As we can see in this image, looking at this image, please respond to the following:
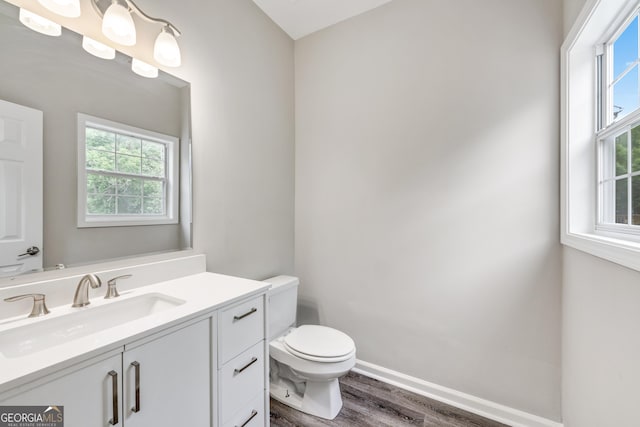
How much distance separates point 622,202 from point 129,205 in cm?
217

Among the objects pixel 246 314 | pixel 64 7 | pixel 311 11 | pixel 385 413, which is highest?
pixel 311 11

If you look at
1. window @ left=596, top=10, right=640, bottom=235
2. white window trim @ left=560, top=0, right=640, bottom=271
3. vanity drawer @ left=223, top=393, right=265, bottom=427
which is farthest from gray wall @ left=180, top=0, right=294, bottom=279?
window @ left=596, top=10, right=640, bottom=235

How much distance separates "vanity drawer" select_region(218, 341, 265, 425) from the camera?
1.07 m

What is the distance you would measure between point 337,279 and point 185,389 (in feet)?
4.41

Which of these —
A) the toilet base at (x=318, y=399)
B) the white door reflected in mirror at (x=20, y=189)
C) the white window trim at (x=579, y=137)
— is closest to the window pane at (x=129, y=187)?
the white door reflected in mirror at (x=20, y=189)

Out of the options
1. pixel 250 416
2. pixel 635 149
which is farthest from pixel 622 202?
pixel 250 416

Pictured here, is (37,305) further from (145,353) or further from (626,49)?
(626,49)

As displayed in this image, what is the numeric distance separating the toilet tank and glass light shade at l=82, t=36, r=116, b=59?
58.1 inches

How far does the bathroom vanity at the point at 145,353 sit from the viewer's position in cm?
66

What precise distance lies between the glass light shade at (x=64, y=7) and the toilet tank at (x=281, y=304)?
5.28 ft

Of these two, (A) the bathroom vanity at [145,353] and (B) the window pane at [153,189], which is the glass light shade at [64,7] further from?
(A) the bathroom vanity at [145,353]

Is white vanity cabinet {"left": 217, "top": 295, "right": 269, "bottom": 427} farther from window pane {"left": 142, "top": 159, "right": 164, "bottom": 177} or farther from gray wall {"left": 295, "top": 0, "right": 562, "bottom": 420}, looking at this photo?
gray wall {"left": 295, "top": 0, "right": 562, "bottom": 420}

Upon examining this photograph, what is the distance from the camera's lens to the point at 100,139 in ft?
3.76

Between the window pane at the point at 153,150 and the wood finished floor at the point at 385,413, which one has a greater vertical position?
the window pane at the point at 153,150
